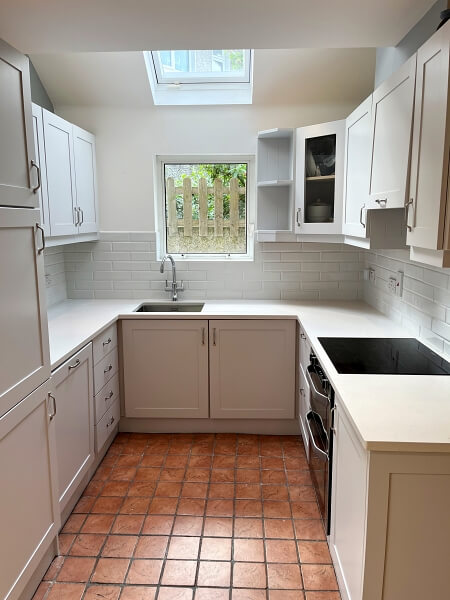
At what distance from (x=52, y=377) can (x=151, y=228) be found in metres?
1.89

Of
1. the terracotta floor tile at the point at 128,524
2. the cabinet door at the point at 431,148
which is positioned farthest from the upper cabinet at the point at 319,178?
the terracotta floor tile at the point at 128,524

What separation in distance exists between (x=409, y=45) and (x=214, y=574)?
2.52 metres

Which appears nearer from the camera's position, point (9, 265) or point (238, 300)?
point (9, 265)

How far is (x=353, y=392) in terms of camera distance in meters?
1.73

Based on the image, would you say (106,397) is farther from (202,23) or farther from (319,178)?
(202,23)

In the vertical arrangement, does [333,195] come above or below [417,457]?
above

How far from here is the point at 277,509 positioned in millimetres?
2480

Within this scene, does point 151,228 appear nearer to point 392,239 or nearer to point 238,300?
point 238,300

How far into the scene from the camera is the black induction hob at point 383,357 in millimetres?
1981

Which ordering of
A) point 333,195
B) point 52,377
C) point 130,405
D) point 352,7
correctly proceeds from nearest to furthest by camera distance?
point 352,7 → point 52,377 → point 333,195 → point 130,405

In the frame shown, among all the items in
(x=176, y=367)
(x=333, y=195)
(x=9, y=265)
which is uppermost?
(x=333, y=195)

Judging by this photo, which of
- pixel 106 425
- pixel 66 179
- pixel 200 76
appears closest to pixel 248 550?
pixel 106 425

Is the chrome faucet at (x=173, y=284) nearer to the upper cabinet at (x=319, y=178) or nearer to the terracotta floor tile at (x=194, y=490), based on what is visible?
the upper cabinet at (x=319, y=178)

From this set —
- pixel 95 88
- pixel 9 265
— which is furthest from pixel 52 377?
pixel 95 88
